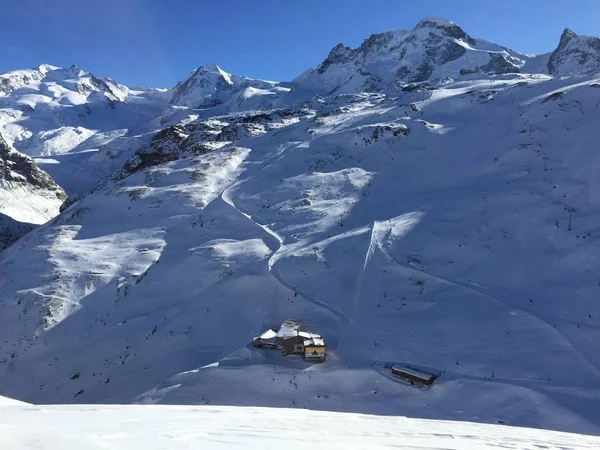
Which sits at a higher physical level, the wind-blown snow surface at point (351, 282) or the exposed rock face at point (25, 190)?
the exposed rock face at point (25, 190)

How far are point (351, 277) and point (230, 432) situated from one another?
61.0 feet

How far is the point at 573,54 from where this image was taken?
127 meters

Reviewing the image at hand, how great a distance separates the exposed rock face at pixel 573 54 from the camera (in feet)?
392

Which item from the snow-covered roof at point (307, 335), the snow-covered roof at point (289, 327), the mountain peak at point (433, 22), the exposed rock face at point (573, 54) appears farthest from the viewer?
the mountain peak at point (433, 22)

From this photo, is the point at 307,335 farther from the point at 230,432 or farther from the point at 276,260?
the point at 230,432

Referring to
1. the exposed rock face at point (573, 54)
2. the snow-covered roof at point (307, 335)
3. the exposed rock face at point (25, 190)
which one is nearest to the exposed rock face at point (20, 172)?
the exposed rock face at point (25, 190)

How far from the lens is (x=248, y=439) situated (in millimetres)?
7301

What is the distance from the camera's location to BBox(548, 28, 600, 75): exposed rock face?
119625 mm

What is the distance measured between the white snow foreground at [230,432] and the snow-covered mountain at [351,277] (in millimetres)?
6545

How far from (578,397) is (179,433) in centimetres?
1639

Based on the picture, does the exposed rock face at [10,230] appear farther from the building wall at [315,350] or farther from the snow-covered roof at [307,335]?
the building wall at [315,350]

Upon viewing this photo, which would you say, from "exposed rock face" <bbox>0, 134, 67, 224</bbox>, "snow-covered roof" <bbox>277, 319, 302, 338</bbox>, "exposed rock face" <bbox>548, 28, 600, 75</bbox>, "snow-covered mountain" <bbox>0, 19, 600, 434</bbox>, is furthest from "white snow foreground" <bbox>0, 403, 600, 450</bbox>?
"exposed rock face" <bbox>548, 28, 600, 75</bbox>

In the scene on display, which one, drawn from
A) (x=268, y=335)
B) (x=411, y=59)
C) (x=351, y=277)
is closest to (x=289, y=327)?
(x=268, y=335)

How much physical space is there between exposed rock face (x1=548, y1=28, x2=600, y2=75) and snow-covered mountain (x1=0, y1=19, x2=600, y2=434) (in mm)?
89661
